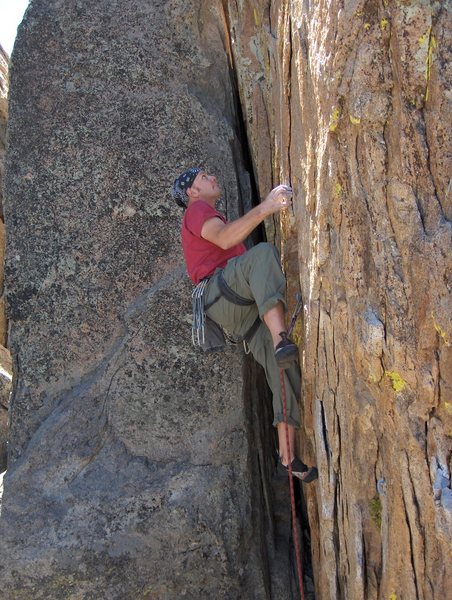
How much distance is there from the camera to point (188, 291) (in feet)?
20.5

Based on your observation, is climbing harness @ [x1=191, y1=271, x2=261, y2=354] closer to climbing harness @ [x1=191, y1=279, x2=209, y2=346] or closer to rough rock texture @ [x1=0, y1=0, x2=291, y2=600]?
climbing harness @ [x1=191, y1=279, x2=209, y2=346]

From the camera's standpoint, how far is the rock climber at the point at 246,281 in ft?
16.4

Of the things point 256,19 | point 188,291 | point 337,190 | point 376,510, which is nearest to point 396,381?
point 376,510

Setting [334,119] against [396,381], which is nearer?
[396,381]

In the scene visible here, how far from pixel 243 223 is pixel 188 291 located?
1314 mm

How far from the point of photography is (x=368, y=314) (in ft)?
14.0

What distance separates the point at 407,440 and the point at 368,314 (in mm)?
635

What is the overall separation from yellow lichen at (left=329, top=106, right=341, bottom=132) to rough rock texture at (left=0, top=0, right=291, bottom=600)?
2172 millimetres

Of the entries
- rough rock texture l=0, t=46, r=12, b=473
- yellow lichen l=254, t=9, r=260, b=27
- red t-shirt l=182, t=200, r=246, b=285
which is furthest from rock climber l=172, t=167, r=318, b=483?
rough rock texture l=0, t=46, r=12, b=473

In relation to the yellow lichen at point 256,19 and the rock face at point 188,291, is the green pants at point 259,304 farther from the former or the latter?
the yellow lichen at point 256,19

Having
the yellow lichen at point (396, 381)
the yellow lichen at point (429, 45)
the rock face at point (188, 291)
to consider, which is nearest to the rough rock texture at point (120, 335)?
the rock face at point (188, 291)

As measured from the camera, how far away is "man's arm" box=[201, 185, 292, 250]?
490 cm

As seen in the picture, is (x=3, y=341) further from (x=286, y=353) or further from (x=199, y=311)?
(x=286, y=353)

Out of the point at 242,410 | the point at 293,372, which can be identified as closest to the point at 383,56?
the point at 293,372
